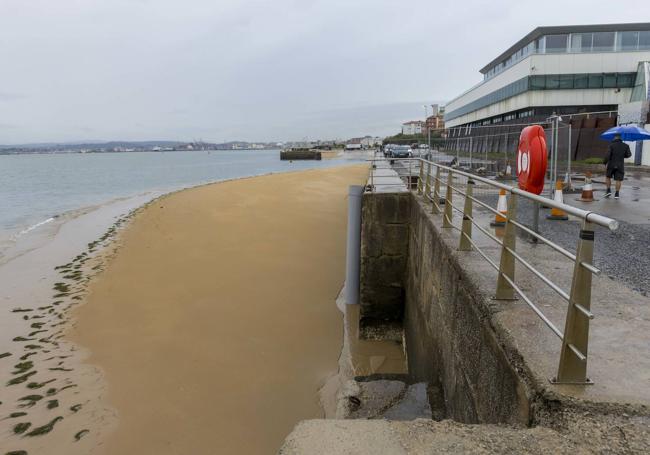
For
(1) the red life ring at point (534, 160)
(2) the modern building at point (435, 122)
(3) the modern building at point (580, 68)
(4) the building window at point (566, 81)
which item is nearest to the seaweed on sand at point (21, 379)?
(1) the red life ring at point (534, 160)

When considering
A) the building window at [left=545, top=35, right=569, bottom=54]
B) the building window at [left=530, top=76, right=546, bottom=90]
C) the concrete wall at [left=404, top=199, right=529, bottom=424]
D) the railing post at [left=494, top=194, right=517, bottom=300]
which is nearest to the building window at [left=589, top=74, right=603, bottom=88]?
the building window at [left=545, top=35, right=569, bottom=54]

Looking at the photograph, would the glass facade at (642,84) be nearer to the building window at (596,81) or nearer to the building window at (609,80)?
the building window at (609,80)

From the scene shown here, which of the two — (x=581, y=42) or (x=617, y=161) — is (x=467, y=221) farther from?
(x=581, y=42)

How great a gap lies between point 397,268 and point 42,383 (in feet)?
19.7

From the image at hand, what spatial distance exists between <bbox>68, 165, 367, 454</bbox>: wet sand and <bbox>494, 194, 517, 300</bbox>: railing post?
11.1ft

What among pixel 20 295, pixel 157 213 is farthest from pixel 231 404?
pixel 157 213

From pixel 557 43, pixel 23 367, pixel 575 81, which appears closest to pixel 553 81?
pixel 575 81

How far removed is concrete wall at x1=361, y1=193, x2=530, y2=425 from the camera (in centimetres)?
309

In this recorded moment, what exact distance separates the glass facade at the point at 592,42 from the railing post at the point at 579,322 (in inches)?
1684

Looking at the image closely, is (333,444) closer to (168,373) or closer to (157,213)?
(168,373)

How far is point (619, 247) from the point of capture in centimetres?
623

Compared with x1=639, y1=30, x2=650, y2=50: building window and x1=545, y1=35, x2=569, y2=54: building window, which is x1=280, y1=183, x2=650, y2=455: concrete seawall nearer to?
x1=545, y1=35, x2=569, y2=54: building window

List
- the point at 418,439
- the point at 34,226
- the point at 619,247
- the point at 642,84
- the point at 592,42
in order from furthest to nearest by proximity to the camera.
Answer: the point at 592,42, the point at 642,84, the point at 34,226, the point at 619,247, the point at 418,439

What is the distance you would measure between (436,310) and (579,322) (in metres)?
3.06
